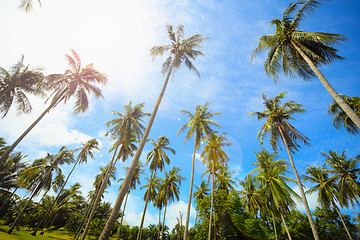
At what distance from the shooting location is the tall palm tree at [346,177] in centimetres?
2023

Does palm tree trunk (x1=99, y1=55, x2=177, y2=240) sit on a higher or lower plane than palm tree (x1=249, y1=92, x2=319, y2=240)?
lower

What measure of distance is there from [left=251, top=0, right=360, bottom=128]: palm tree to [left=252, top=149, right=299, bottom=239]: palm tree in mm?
11490

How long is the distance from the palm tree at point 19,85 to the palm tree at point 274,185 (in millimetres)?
27684

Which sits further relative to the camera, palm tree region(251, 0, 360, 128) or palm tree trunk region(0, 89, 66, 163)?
palm tree trunk region(0, 89, 66, 163)

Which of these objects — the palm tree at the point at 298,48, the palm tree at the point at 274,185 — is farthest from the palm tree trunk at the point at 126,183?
the palm tree at the point at 274,185

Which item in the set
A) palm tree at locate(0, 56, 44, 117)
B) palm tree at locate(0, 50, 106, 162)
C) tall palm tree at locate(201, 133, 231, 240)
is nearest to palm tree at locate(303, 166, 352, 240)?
tall palm tree at locate(201, 133, 231, 240)

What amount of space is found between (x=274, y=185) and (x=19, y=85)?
99.1 feet

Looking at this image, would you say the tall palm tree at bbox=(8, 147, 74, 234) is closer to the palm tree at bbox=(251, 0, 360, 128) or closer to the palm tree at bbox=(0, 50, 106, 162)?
the palm tree at bbox=(0, 50, 106, 162)

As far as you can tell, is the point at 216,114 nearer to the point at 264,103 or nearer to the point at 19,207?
the point at 264,103

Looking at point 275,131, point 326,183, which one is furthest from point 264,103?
point 326,183

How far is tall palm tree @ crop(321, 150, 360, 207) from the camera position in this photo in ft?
66.4

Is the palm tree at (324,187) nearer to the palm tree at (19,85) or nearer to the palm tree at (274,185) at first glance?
the palm tree at (274,185)

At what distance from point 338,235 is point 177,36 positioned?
107 ft

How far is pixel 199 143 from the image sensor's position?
2009 cm
